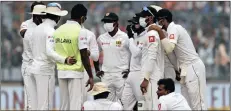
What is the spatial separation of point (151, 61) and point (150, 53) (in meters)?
0.11

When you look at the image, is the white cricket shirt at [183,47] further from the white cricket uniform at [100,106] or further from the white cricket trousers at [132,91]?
the white cricket uniform at [100,106]

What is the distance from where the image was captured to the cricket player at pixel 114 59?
50.5 ft

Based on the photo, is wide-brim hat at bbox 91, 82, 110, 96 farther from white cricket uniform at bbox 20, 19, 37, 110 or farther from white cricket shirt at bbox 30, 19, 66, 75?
white cricket uniform at bbox 20, 19, 37, 110

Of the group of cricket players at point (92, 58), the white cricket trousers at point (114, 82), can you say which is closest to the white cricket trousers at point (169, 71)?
the group of cricket players at point (92, 58)

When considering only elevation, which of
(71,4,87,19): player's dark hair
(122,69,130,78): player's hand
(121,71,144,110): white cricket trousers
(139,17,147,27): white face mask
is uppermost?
(71,4,87,19): player's dark hair

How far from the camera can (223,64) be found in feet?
88.6

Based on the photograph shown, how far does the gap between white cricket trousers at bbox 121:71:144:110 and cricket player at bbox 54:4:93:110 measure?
4.30 feet

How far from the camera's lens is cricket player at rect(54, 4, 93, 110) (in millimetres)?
13359

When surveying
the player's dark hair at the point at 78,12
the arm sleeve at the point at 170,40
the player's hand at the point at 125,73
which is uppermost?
the player's dark hair at the point at 78,12

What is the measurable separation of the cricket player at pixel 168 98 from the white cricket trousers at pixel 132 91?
7.58ft

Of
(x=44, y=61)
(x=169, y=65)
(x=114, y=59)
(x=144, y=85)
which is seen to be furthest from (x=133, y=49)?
(x=44, y=61)

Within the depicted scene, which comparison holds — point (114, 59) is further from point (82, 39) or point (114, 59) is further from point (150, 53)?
point (82, 39)

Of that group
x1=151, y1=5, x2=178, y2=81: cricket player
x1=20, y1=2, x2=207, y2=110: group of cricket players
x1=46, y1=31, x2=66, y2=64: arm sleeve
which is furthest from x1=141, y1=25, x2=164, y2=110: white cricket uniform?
x1=46, y1=31, x2=66, y2=64: arm sleeve

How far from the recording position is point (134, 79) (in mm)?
14719
